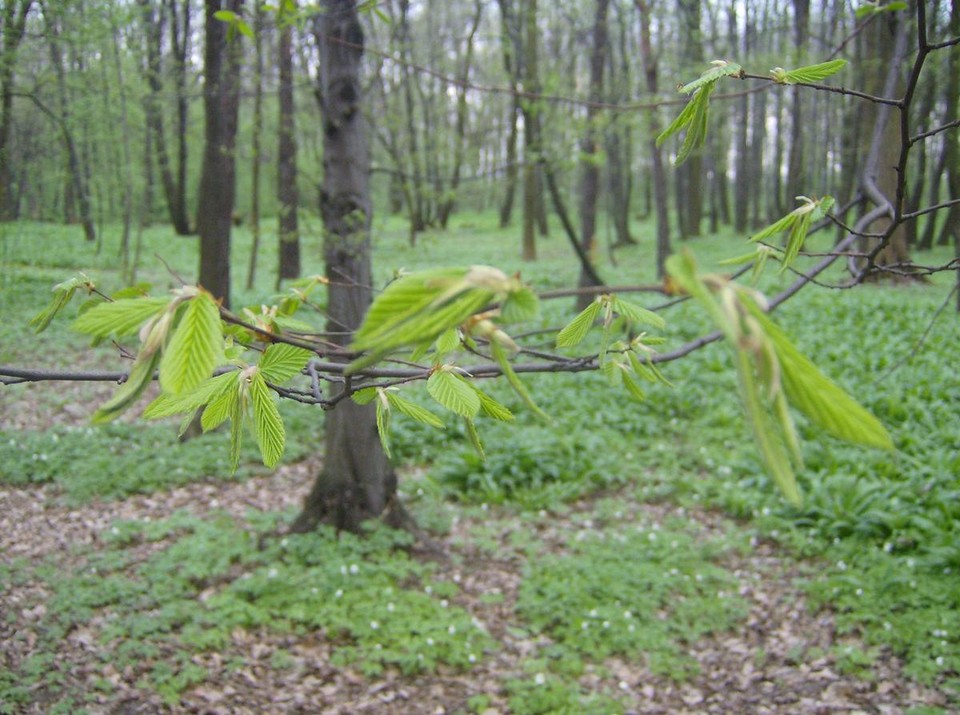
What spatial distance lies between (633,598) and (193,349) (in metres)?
3.80

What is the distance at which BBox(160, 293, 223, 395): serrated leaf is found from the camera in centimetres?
56

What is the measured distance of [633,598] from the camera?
3963mm

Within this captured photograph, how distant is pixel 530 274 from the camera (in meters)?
14.2

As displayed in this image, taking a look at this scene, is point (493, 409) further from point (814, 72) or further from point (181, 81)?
point (181, 81)

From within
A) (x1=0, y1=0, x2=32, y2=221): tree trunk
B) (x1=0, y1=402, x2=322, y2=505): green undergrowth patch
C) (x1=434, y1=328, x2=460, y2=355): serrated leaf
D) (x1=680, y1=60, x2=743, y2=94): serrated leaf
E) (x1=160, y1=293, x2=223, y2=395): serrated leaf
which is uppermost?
(x1=0, y1=0, x2=32, y2=221): tree trunk

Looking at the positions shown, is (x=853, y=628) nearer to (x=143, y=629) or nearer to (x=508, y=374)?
(x=143, y=629)

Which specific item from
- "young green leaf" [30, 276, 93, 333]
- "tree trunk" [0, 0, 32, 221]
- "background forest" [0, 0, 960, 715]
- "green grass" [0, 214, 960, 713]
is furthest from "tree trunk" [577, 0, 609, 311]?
"young green leaf" [30, 276, 93, 333]

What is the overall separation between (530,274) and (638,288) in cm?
1371

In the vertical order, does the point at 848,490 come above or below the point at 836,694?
above

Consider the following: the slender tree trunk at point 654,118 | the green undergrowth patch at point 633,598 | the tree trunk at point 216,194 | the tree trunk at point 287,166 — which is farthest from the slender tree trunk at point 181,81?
the green undergrowth patch at point 633,598

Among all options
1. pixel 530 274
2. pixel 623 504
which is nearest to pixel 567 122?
pixel 530 274

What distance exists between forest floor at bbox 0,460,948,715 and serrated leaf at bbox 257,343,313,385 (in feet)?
8.99

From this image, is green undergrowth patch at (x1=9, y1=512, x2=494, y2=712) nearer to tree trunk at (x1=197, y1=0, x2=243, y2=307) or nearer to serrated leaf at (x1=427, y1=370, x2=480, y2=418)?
tree trunk at (x1=197, y1=0, x2=243, y2=307)

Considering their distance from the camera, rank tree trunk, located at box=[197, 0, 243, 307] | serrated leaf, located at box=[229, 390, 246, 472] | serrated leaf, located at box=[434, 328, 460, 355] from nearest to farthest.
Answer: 1. serrated leaf, located at box=[229, 390, 246, 472]
2. serrated leaf, located at box=[434, 328, 460, 355]
3. tree trunk, located at box=[197, 0, 243, 307]
